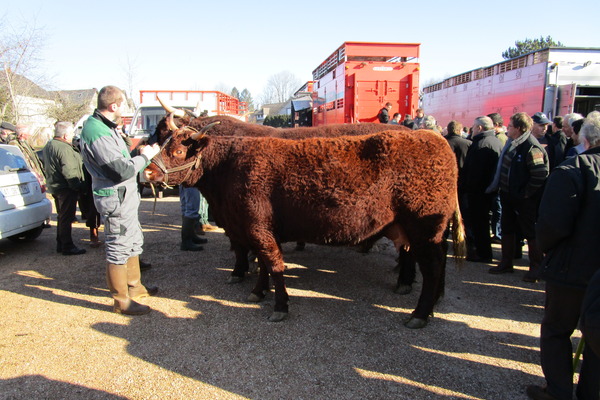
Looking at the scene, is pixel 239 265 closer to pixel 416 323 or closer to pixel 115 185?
pixel 115 185

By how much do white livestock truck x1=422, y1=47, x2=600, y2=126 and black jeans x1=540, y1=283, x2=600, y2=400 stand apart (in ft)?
26.2

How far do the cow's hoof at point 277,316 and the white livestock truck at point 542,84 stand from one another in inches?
341

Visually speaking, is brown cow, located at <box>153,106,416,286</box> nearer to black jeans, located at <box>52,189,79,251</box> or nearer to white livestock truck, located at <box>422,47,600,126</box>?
black jeans, located at <box>52,189,79,251</box>

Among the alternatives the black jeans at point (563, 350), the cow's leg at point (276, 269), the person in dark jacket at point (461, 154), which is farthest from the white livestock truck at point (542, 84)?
the cow's leg at point (276, 269)

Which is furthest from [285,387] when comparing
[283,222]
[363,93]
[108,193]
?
[363,93]

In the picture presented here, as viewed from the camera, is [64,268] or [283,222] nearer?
[283,222]

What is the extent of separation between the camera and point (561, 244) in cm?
247

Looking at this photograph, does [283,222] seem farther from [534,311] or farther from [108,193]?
[534,311]

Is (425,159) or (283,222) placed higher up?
(425,159)

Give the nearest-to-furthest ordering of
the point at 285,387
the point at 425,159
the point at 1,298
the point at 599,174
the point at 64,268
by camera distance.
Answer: the point at 599,174 → the point at 285,387 → the point at 425,159 → the point at 1,298 → the point at 64,268

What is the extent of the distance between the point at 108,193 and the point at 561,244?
394 centimetres

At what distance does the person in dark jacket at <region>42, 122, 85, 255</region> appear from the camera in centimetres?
582

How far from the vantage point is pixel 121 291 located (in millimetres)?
3990

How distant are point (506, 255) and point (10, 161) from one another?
7.73m
